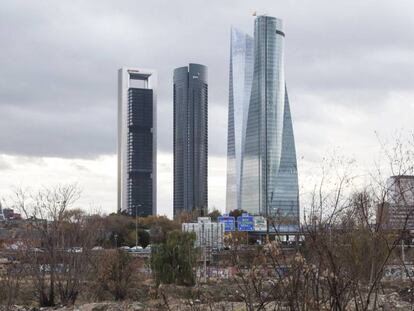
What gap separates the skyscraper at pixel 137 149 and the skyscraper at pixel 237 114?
17.0 meters

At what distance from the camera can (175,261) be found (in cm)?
2319

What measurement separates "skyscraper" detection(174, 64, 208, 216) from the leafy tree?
10015 centimetres

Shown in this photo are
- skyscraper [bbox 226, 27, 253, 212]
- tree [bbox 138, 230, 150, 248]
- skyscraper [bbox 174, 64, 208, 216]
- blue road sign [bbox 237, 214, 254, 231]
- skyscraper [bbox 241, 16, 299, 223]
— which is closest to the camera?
blue road sign [bbox 237, 214, 254, 231]

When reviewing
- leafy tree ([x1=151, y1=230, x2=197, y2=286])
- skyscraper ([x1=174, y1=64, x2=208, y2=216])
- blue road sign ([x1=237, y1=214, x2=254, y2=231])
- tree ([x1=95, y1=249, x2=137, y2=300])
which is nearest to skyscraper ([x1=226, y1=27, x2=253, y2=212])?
skyscraper ([x1=174, y1=64, x2=208, y2=216])

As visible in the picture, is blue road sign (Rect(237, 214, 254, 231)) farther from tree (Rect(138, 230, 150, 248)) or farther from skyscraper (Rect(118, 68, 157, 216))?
skyscraper (Rect(118, 68, 157, 216))

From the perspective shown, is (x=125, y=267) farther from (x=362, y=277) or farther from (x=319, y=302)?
(x=319, y=302)

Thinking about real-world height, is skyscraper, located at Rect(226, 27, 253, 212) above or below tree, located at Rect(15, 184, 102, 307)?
above

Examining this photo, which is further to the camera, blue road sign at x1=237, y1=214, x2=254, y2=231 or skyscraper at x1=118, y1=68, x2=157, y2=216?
skyscraper at x1=118, y1=68, x2=157, y2=216

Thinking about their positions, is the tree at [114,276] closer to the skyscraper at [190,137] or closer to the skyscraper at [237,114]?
the skyscraper at [237,114]

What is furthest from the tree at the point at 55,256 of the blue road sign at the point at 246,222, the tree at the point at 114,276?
the blue road sign at the point at 246,222

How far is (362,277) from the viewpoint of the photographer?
830 centimetres

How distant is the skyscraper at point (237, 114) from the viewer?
117 meters

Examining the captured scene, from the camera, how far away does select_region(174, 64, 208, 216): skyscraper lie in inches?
5261

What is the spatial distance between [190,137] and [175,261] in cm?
12762
